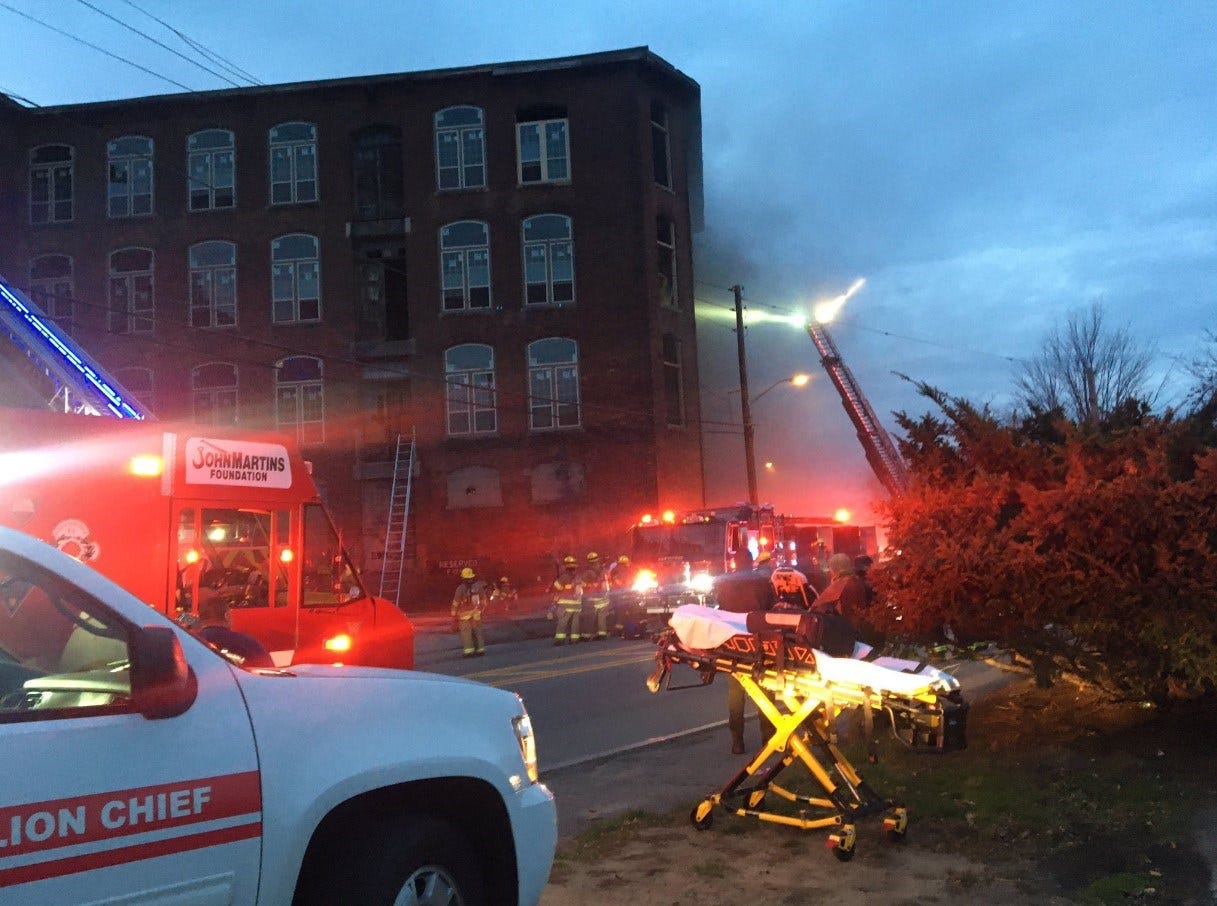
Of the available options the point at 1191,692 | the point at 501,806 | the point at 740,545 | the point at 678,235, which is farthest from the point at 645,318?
the point at 501,806

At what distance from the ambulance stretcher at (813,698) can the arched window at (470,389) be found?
95.4ft

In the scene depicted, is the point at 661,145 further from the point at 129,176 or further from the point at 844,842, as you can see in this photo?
the point at 844,842

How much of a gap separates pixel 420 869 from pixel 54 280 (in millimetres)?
38292

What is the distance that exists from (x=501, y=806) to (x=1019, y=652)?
14.3ft

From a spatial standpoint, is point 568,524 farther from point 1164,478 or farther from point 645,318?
point 1164,478

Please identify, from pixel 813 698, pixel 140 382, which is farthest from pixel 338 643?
pixel 140 382

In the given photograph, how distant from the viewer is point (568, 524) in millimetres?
34594

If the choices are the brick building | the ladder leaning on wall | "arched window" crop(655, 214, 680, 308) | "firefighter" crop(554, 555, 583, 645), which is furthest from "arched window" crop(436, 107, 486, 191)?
"firefighter" crop(554, 555, 583, 645)

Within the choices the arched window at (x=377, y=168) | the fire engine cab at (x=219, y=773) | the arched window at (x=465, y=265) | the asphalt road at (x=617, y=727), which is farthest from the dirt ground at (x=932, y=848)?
the arched window at (x=377, y=168)

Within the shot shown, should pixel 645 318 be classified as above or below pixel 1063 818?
above

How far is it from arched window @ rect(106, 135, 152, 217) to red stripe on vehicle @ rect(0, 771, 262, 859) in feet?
124

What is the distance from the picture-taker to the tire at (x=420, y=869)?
3.39 meters

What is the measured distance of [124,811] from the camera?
9.15 feet

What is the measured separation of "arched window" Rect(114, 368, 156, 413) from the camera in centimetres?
3679
